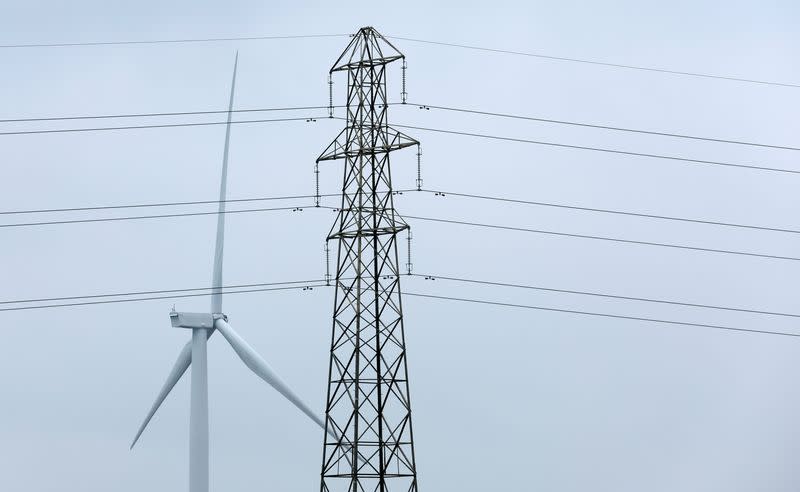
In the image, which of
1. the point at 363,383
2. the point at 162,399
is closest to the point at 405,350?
the point at 363,383

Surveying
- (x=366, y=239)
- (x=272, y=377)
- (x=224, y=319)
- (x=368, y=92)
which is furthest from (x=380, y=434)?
(x=224, y=319)

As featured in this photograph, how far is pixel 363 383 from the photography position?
80.9 meters

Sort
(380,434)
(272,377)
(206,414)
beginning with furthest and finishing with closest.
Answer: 1. (206,414)
2. (272,377)
3. (380,434)

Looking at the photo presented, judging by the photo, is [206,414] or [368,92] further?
[206,414]

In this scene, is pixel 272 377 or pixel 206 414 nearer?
pixel 272 377

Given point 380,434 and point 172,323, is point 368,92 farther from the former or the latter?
point 172,323

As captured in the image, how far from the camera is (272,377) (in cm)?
10356

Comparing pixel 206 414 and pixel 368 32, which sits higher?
pixel 368 32

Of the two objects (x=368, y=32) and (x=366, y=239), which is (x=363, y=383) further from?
(x=368, y=32)

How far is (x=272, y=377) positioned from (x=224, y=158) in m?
12.0

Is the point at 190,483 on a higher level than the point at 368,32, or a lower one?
lower

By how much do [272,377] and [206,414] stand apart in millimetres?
8190

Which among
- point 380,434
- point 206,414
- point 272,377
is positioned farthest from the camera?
point 206,414

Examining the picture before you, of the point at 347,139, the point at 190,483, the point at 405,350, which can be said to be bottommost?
the point at 190,483
